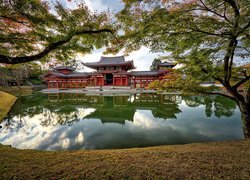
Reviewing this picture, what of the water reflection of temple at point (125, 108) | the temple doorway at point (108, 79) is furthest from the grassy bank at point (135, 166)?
the temple doorway at point (108, 79)

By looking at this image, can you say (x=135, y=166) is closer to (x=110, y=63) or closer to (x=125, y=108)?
(x=125, y=108)

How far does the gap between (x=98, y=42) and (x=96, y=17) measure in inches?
26.0

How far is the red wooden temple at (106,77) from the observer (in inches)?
Answer: 1006

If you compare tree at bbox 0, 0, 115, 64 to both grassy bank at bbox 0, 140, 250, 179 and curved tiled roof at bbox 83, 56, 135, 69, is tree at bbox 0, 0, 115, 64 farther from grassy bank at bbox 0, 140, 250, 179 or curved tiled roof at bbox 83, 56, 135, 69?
curved tiled roof at bbox 83, 56, 135, 69

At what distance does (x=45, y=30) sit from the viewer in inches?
131

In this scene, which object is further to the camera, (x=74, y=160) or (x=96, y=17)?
(x=96, y=17)

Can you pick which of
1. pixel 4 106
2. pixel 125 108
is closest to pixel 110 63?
pixel 125 108

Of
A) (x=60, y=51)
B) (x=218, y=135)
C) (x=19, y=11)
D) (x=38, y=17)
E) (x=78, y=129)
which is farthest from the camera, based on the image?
(x=78, y=129)

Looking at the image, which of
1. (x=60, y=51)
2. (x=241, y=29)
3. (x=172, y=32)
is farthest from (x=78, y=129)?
(x=241, y=29)

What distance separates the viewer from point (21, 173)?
7.33ft

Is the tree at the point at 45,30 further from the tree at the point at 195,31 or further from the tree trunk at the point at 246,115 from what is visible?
the tree trunk at the point at 246,115

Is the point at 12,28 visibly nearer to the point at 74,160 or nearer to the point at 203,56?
the point at 74,160

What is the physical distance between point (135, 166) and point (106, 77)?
27.4m

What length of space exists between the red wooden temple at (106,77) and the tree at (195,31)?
A: 2098 centimetres
